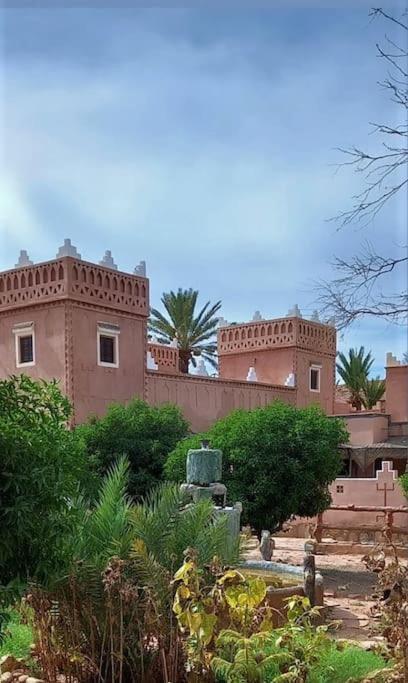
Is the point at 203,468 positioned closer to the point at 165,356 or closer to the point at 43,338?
the point at 43,338

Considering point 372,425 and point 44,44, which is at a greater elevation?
point 44,44

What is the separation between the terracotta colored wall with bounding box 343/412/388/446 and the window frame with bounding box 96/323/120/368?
724cm

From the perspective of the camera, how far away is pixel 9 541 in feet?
9.71

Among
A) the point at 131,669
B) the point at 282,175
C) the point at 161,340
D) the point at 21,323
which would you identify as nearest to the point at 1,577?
the point at 131,669

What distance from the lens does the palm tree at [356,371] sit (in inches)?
956

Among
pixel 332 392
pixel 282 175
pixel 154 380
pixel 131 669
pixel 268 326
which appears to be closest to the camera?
pixel 282 175

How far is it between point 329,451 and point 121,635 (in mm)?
6804

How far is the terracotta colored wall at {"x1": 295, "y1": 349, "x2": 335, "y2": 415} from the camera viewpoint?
19953 millimetres

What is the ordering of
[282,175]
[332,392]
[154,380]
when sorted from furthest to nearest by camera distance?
[332,392] → [154,380] → [282,175]

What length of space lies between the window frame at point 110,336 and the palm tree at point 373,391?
12595 mm

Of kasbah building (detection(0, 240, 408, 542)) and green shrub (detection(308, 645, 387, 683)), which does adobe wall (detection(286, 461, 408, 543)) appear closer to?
kasbah building (detection(0, 240, 408, 542))

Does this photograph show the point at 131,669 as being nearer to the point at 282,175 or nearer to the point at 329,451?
the point at 282,175

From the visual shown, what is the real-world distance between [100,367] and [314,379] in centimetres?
871

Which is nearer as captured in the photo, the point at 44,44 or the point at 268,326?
the point at 44,44
